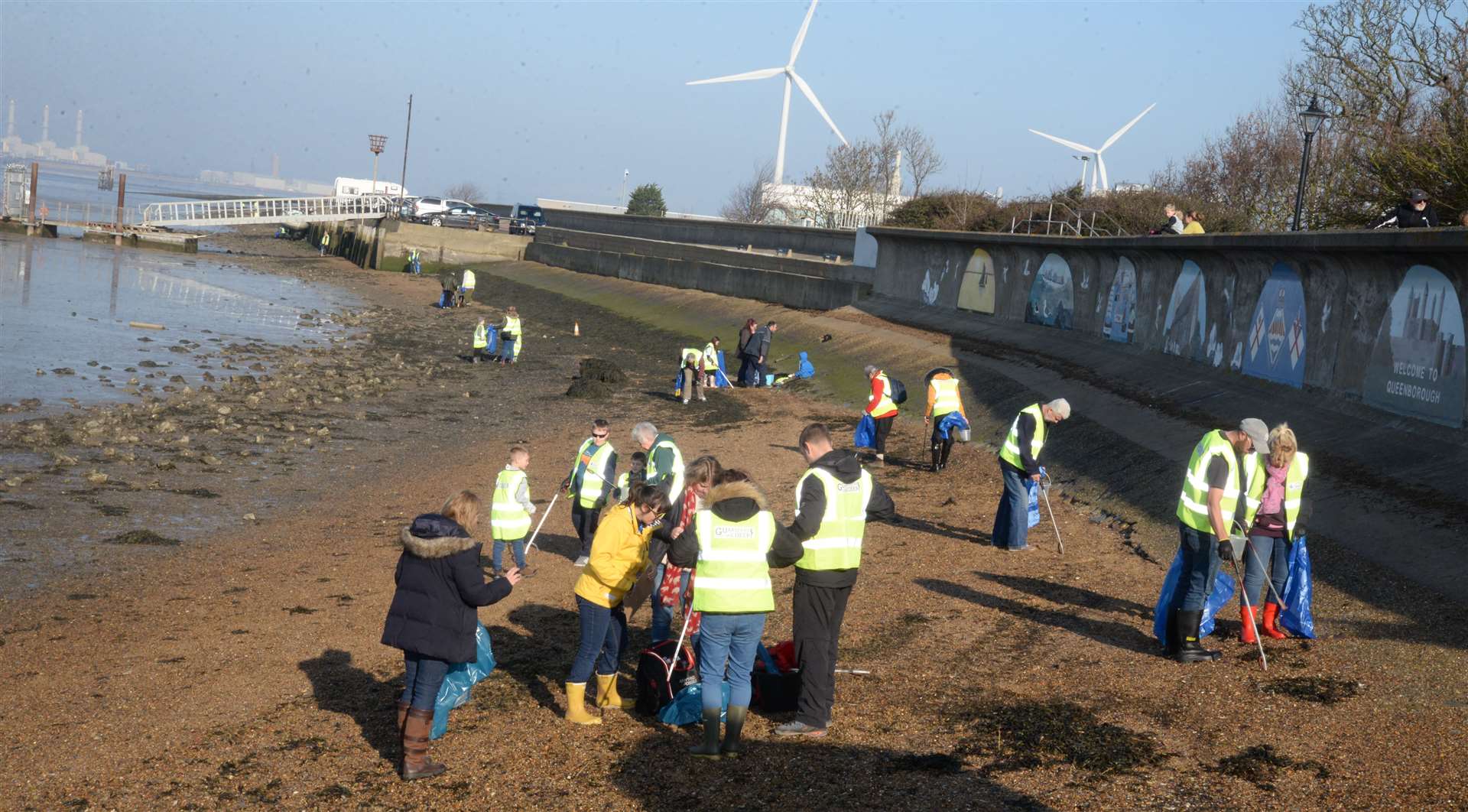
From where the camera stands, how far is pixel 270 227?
372 ft

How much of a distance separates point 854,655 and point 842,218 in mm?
55936

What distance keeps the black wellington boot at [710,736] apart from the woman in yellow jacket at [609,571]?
3.12ft

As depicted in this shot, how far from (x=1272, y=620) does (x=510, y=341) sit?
81.5 ft

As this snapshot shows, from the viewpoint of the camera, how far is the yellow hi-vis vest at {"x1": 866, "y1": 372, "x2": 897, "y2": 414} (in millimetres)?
18500

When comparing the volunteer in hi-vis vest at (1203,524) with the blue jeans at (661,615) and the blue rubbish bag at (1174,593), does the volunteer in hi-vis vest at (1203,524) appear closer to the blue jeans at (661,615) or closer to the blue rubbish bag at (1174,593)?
the blue rubbish bag at (1174,593)

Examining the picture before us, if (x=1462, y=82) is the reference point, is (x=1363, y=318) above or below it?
below

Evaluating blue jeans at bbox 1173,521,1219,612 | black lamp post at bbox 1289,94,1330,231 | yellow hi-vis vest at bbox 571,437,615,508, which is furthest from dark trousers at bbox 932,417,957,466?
blue jeans at bbox 1173,521,1219,612

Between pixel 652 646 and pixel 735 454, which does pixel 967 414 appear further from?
pixel 652 646

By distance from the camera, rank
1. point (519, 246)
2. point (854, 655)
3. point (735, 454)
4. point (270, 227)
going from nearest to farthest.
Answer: point (854, 655) < point (735, 454) < point (519, 246) < point (270, 227)

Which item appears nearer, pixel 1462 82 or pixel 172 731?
pixel 172 731

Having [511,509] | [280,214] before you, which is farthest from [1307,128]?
[280,214]

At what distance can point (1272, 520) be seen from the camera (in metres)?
9.60

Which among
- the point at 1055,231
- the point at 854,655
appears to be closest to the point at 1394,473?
the point at 854,655

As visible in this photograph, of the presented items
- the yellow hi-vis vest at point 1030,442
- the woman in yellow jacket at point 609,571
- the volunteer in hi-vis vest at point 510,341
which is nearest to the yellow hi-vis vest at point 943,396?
the yellow hi-vis vest at point 1030,442
